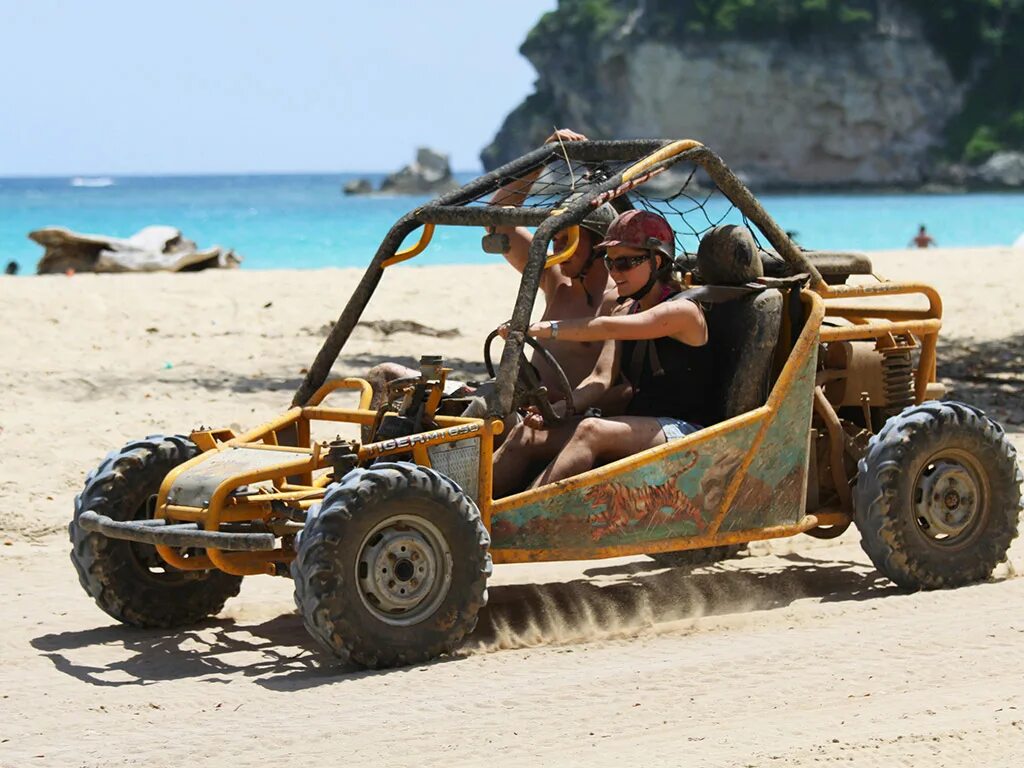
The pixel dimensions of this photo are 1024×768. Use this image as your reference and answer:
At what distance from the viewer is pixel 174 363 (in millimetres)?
14031

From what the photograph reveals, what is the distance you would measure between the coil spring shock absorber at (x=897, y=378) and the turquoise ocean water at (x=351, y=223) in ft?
87.5

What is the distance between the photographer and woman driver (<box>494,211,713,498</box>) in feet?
22.1


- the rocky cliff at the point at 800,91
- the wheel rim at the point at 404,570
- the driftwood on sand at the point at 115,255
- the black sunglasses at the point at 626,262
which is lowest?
the wheel rim at the point at 404,570

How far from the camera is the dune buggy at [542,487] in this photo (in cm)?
616

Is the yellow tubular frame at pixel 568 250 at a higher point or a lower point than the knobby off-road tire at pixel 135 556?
higher

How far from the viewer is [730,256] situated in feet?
24.1

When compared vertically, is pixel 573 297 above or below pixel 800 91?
below

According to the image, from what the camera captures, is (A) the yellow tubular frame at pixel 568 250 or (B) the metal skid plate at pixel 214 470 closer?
(B) the metal skid plate at pixel 214 470

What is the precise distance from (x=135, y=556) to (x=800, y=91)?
79.9 meters

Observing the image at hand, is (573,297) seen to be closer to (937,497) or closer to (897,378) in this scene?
(897,378)

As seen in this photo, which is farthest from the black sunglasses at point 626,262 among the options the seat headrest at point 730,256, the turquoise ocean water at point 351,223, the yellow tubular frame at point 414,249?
the turquoise ocean water at point 351,223

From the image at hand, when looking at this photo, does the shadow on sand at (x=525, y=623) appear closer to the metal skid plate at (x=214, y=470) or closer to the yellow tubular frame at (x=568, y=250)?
the metal skid plate at (x=214, y=470)

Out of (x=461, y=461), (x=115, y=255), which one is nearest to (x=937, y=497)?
(x=461, y=461)

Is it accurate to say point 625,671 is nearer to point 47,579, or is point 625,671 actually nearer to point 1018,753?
point 1018,753
